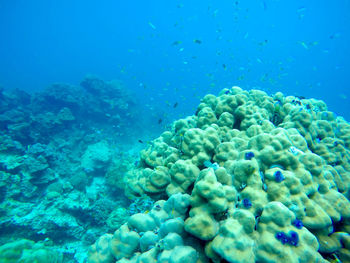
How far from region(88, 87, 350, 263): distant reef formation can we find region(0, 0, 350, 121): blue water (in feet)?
208

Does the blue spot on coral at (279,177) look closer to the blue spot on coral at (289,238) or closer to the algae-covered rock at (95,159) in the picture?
the blue spot on coral at (289,238)

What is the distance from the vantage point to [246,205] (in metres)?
2.49

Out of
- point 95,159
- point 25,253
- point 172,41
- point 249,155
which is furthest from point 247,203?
point 172,41

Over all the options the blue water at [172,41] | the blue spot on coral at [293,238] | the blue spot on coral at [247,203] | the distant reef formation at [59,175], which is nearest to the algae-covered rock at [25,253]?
the distant reef formation at [59,175]

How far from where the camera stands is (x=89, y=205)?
9.00 m

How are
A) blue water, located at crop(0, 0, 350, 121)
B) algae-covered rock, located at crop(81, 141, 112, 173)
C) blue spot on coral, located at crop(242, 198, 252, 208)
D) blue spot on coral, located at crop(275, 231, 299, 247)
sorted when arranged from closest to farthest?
blue spot on coral, located at crop(275, 231, 299, 247), blue spot on coral, located at crop(242, 198, 252, 208), algae-covered rock, located at crop(81, 141, 112, 173), blue water, located at crop(0, 0, 350, 121)

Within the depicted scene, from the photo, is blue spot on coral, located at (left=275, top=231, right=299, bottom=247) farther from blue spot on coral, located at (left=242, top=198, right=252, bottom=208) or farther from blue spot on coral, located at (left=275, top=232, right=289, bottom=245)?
blue spot on coral, located at (left=242, top=198, right=252, bottom=208)

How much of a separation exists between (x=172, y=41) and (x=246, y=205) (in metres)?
125

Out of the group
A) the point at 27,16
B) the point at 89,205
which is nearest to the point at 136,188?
the point at 89,205

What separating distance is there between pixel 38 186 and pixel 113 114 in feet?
37.6

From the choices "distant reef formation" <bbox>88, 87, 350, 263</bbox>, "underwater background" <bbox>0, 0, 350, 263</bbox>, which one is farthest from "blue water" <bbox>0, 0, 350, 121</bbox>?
"distant reef formation" <bbox>88, 87, 350, 263</bbox>

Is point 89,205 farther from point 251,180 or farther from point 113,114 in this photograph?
point 113,114

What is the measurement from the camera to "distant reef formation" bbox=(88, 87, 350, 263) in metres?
2.09

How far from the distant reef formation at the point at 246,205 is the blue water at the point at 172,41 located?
2495 inches
